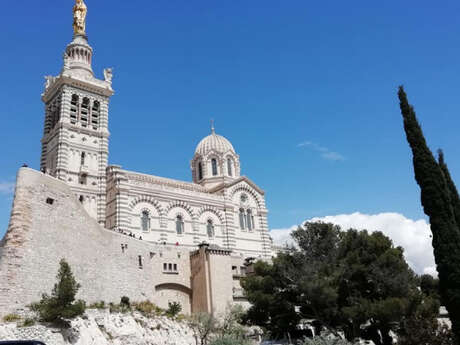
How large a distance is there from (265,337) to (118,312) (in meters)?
8.21

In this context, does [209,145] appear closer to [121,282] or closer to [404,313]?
[121,282]

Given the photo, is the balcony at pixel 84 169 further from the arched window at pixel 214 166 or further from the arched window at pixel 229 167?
the arched window at pixel 229 167

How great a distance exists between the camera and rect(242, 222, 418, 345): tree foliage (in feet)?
71.1

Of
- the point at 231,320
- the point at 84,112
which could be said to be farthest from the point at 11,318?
the point at 84,112

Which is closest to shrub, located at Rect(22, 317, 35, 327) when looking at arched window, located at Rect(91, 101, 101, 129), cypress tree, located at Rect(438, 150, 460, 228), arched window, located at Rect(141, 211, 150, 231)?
arched window, located at Rect(141, 211, 150, 231)

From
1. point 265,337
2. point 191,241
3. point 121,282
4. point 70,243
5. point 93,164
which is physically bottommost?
point 265,337

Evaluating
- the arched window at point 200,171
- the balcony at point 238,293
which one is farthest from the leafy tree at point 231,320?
the arched window at point 200,171

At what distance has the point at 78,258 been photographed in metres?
22.9

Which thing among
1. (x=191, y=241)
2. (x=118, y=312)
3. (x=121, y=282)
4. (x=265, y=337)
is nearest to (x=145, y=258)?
(x=121, y=282)

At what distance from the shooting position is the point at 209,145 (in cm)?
4903

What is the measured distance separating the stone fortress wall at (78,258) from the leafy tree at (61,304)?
85cm

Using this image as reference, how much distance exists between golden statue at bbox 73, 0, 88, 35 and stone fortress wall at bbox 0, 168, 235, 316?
27879 mm

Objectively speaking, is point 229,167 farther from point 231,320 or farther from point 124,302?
point 124,302

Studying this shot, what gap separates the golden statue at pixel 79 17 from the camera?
46.0 meters
